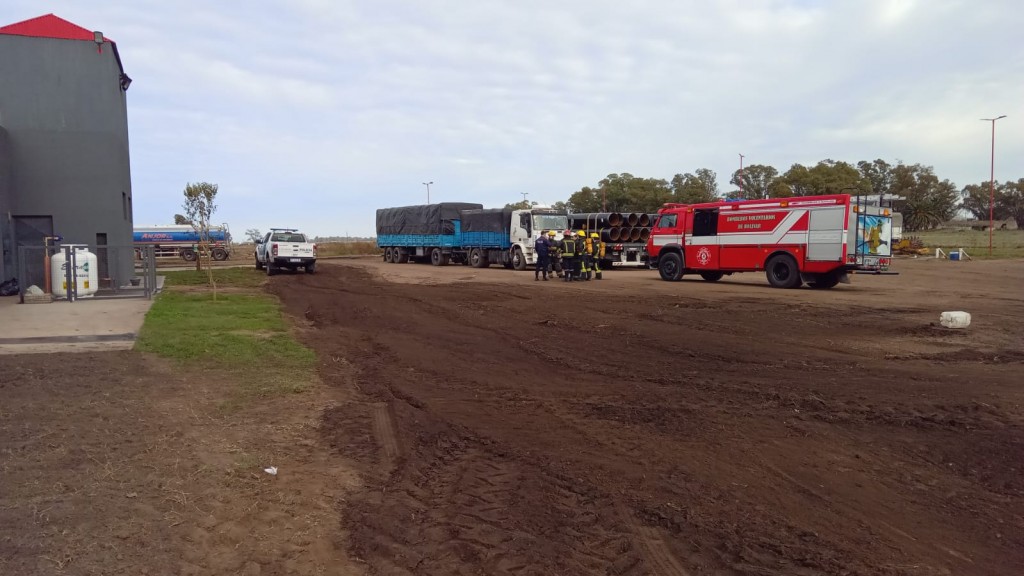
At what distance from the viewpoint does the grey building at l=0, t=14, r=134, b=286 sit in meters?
19.5

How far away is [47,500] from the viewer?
4586mm

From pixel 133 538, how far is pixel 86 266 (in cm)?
1638

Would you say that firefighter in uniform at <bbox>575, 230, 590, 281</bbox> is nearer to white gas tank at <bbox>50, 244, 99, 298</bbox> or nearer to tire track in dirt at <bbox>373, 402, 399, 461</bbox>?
white gas tank at <bbox>50, 244, 99, 298</bbox>

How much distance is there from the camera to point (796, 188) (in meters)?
60.6

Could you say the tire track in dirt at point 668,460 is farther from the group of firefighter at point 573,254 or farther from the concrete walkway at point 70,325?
the group of firefighter at point 573,254

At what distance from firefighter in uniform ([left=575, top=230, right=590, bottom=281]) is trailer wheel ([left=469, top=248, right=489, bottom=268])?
1149 cm

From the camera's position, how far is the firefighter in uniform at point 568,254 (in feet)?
79.5

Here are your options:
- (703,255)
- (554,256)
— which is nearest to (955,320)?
(703,255)

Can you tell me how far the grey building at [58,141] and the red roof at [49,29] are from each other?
2 centimetres

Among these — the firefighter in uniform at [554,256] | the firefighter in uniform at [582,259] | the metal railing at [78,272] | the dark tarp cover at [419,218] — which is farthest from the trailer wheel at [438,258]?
the metal railing at [78,272]

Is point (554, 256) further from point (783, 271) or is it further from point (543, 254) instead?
point (783, 271)

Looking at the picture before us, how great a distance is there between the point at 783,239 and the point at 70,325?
18098mm

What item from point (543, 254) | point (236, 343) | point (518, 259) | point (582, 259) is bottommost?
point (236, 343)

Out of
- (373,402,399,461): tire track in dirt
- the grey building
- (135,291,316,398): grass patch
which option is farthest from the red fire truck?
the grey building
